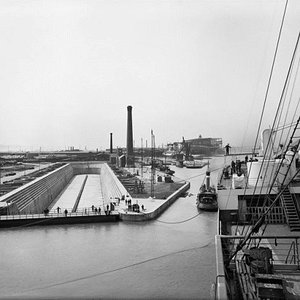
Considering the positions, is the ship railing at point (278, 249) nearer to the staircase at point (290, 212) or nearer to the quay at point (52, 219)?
the staircase at point (290, 212)

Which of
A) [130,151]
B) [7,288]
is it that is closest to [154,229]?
[7,288]

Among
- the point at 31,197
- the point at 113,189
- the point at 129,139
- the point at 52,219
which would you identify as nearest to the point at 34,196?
the point at 31,197

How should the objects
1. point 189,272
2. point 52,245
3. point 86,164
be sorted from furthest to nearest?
1. point 86,164
2. point 52,245
3. point 189,272

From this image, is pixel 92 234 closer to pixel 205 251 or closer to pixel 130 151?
pixel 205 251

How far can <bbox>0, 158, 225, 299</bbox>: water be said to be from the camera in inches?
359

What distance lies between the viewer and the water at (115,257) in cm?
912

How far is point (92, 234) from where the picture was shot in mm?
14812

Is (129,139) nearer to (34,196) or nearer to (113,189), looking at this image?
(113,189)

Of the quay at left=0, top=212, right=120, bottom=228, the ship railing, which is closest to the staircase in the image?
the ship railing

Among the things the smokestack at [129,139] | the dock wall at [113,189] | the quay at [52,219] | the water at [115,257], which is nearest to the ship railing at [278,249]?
the water at [115,257]

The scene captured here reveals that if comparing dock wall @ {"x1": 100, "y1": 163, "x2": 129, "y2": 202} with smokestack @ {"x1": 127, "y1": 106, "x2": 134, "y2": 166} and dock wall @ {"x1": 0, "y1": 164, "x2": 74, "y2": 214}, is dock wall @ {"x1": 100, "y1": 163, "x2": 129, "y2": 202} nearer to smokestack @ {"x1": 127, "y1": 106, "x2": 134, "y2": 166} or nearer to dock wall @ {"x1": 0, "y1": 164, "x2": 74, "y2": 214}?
dock wall @ {"x1": 0, "y1": 164, "x2": 74, "y2": 214}

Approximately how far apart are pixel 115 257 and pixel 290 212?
6.59 metres

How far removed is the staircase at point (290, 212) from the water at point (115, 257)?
2.97m

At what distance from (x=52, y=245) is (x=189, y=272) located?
20.3 ft
